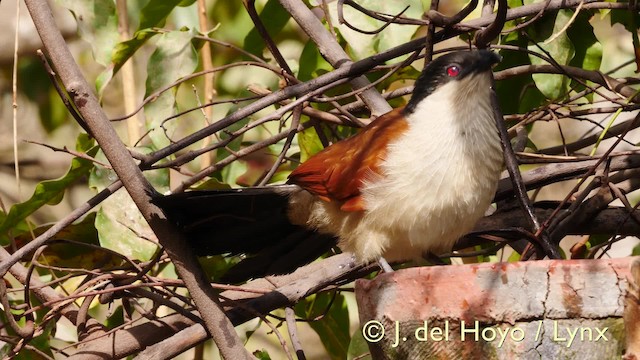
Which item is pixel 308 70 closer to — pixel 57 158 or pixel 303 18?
pixel 303 18

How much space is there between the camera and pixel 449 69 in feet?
6.95

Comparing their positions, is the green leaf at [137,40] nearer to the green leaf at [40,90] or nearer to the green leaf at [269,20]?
the green leaf at [269,20]

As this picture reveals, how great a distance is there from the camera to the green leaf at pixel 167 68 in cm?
264

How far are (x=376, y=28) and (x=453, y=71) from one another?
49 centimetres

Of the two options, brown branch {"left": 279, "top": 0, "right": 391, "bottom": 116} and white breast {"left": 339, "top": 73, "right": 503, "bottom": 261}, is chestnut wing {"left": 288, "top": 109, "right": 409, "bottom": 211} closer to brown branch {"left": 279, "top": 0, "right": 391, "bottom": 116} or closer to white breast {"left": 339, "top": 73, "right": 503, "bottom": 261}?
white breast {"left": 339, "top": 73, "right": 503, "bottom": 261}

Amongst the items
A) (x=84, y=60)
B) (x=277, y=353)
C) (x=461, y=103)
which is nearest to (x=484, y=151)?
(x=461, y=103)

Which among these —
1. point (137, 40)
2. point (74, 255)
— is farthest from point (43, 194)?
point (137, 40)

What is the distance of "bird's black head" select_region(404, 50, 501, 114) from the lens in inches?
81.4

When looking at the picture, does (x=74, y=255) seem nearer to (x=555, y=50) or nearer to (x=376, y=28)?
(x=376, y=28)

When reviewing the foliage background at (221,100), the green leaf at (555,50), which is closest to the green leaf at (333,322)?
the foliage background at (221,100)

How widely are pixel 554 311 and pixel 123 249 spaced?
1.32 metres

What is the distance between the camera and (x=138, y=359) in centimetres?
189

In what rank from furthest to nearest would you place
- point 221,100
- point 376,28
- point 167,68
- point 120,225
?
point 221,100 < point 167,68 < point 376,28 < point 120,225

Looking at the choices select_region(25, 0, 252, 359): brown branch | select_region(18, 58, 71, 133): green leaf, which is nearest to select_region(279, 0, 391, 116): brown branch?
select_region(25, 0, 252, 359): brown branch
